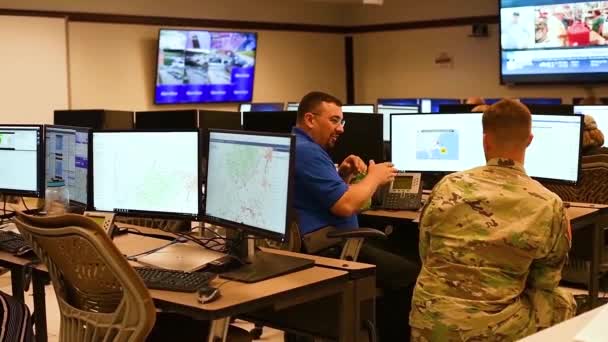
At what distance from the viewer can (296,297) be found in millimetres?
2637

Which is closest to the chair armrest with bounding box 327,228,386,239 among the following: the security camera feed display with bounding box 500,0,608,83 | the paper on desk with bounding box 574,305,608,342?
the paper on desk with bounding box 574,305,608,342

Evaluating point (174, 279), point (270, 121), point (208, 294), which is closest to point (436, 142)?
point (270, 121)

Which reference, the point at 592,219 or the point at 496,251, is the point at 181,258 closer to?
the point at 496,251

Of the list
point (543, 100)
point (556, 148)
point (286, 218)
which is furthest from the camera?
point (543, 100)

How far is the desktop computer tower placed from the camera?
223 inches

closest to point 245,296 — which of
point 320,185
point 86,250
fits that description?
point 86,250

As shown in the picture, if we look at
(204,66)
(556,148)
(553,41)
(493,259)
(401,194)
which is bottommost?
(493,259)

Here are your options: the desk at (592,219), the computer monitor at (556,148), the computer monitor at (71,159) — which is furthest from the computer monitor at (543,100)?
the computer monitor at (71,159)

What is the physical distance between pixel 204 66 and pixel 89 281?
7.16 metres

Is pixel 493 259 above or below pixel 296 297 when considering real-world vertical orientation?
above

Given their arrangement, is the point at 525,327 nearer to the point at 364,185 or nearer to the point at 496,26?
the point at 364,185

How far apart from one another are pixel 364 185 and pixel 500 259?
123cm

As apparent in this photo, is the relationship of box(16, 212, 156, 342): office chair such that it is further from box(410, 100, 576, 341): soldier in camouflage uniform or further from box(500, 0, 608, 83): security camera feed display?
box(500, 0, 608, 83): security camera feed display

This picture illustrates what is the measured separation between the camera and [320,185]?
12.3ft
